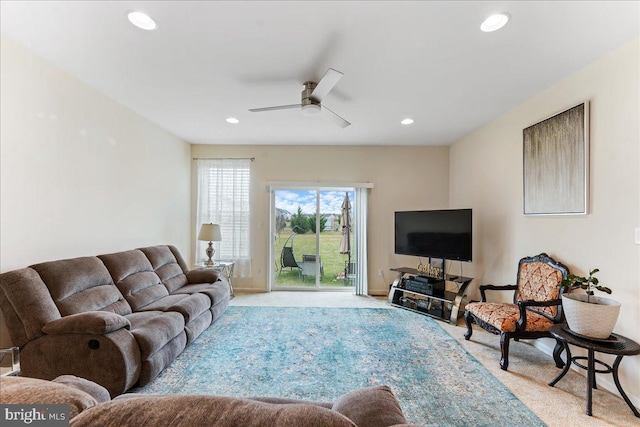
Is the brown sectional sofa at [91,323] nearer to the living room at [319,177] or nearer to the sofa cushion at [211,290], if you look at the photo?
the living room at [319,177]

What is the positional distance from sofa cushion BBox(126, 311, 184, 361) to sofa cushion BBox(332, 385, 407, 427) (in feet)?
5.97

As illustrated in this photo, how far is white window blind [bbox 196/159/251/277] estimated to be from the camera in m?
5.04

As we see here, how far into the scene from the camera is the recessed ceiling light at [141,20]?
5.90ft

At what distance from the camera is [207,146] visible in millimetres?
5117

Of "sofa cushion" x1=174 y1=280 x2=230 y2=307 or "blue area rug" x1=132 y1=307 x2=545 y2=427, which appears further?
"sofa cushion" x1=174 y1=280 x2=230 y2=307

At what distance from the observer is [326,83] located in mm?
2275

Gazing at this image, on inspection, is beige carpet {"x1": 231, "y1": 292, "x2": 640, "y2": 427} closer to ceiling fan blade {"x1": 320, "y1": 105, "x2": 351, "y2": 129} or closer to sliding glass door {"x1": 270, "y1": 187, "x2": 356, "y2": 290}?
sliding glass door {"x1": 270, "y1": 187, "x2": 356, "y2": 290}

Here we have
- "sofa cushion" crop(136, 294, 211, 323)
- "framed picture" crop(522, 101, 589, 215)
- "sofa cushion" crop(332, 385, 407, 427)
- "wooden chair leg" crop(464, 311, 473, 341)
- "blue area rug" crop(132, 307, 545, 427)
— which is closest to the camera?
"sofa cushion" crop(332, 385, 407, 427)

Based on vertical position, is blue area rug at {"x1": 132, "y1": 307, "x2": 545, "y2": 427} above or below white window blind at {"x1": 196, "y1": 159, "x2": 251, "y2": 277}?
below

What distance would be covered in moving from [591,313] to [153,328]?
331 centimetres

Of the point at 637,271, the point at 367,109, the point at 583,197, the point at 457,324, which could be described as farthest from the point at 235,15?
the point at 457,324

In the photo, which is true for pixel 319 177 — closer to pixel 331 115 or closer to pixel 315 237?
pixel 315 237

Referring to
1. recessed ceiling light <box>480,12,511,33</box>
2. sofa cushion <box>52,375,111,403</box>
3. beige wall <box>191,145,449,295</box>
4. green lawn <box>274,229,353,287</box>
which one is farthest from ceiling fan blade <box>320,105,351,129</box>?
green lawn <box>274,229,353,287</box>

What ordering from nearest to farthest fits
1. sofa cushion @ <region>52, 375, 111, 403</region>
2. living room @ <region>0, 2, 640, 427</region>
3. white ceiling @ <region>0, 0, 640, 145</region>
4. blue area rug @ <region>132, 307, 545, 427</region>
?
sofa cushion @ <region>52, 375, 111, 403</region> < white ceiling @ <region>0, 0, 640, 145</region> < blue area rug @ <region>132, 307, 545, 427</region> < living room @ <region>0, 2, 640, 427</region>
